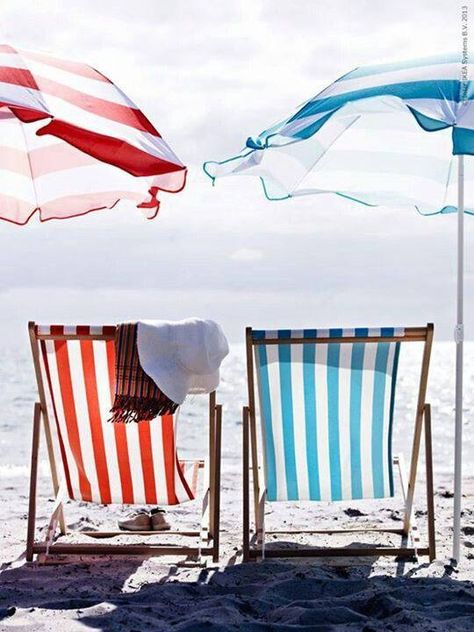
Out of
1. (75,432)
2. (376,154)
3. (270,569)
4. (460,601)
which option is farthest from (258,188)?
(460,601)

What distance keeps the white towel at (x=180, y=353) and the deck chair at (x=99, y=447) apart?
13 centimetres

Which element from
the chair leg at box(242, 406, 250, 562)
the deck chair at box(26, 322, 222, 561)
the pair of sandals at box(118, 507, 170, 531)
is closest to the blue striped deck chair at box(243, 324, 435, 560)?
the chair leg at box(242, 406, 250, 562)

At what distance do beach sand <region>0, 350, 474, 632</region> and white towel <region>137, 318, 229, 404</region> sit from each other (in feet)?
2.28

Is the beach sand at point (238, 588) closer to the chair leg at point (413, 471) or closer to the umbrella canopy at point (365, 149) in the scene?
the chair leg at point (413, 471)

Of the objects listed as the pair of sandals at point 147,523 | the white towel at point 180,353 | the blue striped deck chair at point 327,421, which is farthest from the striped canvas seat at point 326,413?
the pair of sandals at point 147,523

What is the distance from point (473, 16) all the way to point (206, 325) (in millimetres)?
1636

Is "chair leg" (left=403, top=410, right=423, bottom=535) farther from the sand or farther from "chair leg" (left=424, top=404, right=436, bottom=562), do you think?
the sand

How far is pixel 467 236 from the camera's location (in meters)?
3.86

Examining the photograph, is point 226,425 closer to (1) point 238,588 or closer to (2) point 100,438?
(2) point 100,438

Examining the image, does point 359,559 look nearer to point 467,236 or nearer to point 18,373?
point 467,236

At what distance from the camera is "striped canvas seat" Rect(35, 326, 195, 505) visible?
3818 mm

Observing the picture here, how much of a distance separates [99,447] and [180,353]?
0.54 metres

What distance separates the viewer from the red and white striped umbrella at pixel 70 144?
3162mm

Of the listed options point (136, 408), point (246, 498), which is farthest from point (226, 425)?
point (136, 408)
